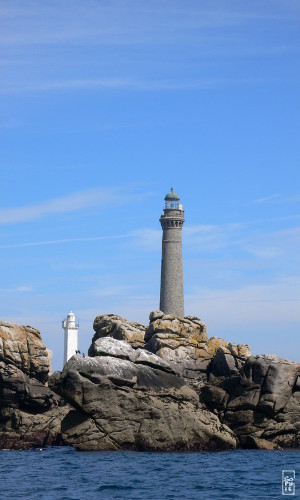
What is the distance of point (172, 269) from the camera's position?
279 ft

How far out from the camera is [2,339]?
5241 centimetres

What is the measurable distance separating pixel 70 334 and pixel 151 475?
5739cm

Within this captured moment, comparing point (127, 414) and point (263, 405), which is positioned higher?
point (263, 405)

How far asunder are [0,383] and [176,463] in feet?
52.1

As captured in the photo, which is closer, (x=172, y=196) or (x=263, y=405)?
(x=263, y=405)

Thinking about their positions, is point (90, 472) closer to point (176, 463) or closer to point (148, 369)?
point (176, 463)

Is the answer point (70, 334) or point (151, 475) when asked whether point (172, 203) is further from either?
point (151, 475)

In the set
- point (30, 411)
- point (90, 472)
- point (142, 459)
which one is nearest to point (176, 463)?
point (142, 459)

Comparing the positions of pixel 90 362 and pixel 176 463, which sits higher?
pixel 90 362

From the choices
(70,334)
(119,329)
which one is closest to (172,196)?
(70,334)

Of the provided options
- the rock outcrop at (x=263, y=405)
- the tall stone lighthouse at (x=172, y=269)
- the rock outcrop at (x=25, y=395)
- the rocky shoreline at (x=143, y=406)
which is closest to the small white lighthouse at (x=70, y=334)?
the tall stone lighthouse at (x=172, y=269)

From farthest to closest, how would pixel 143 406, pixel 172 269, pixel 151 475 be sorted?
1. pixel 172 269
2. pixel 143 406
3. pixel 151 475

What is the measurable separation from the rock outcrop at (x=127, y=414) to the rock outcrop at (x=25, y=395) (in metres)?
6.05

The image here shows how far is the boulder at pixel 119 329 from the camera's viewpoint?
57.9 metres
